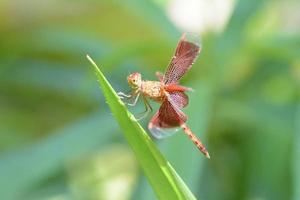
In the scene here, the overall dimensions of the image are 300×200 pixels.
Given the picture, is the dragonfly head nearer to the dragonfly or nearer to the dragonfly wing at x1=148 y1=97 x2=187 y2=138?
the dragonfly

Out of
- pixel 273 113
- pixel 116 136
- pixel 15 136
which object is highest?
pixel 15 136

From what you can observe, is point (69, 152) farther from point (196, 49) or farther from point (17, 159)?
point (196, 49)

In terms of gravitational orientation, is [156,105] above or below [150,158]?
above

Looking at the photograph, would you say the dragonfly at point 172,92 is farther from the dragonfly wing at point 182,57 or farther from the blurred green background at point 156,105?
the blurred green background at point 156,105

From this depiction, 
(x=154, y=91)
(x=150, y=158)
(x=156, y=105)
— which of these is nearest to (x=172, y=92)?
(x=154, y=91)

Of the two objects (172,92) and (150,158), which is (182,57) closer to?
(172,92)

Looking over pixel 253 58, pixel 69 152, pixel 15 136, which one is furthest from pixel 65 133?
pixel 253 58

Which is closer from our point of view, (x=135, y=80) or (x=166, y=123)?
(x=166, y=123)
